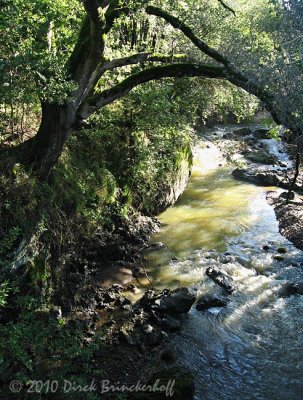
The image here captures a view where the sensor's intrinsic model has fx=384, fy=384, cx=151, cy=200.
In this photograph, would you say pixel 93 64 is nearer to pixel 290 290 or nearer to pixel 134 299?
pixel 134 299

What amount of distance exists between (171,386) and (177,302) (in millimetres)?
3046

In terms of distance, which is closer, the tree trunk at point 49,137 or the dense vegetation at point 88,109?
the dense vegetation at point 88,109

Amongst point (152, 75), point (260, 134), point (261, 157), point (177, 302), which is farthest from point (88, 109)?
point (260, 134)

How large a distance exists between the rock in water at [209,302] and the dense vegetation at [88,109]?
3809 mm

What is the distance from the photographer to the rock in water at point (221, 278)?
38.5ft

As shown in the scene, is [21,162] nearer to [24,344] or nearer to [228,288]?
[24,344]

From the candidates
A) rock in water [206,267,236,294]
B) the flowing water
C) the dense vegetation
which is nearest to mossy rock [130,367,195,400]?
the flowing water

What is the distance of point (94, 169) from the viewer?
13.0 meters

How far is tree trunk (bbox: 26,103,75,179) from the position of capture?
949 centimetres

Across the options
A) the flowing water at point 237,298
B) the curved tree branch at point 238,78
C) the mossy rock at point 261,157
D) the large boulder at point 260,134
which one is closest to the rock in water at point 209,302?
the flowing water at point 237,298

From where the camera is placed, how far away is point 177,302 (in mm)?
10375

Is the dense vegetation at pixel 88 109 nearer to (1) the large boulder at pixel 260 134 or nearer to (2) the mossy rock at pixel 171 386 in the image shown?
(2) the mossy rock at pixel 171 386

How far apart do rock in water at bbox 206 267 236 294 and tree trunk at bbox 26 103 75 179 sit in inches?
235

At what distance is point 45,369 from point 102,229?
5.75 metres
